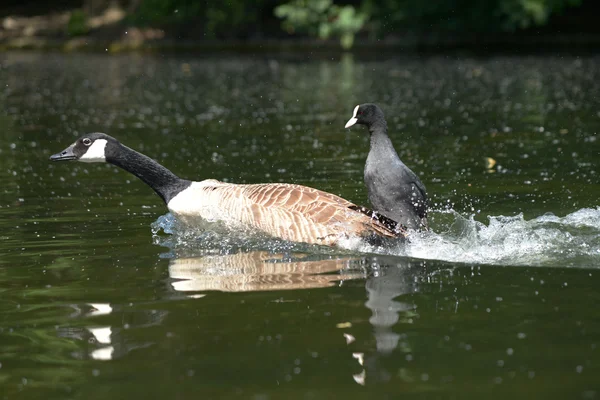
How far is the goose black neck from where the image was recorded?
10.2 meters

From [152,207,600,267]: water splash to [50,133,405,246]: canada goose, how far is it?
13cm

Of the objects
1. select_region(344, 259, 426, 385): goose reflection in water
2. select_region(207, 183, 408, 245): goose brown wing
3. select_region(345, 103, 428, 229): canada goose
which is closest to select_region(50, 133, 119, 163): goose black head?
select_region(207, 183, 408, 245): goose brown wing

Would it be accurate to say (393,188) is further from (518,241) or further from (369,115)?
(518,241)

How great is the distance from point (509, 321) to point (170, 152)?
34.9 feet

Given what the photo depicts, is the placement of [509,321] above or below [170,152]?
below

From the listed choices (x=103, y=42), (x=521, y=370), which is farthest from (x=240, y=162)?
(x=103, y=42)

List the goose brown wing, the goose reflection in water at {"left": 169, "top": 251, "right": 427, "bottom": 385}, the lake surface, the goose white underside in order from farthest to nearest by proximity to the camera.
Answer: the goose white underside < the goose brown wing < the goose reflection in water at {"left": 169, "top": 251, "right": 427, "bottom": 385} < the lake surface

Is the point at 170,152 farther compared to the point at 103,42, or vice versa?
the point at 103,42

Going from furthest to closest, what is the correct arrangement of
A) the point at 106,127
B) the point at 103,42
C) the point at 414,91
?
the point at 103,42 < the point at 414,91 < the point at 106,127

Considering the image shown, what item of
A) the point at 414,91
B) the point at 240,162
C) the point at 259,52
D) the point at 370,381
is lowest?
the point at 370,381

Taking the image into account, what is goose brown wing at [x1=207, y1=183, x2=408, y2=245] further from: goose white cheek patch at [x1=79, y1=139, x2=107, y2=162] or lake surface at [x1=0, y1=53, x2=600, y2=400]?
goose white cheek patch at [x1=79, y1=139, x2=107, y2=162]

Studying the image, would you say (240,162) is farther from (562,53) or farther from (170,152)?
(562,53)

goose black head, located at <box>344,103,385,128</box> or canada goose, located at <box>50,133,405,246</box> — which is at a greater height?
goose black head, located at <box>344,103,385,128</box>

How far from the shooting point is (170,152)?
1619cm
